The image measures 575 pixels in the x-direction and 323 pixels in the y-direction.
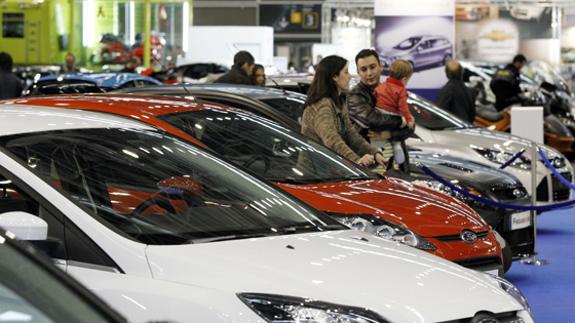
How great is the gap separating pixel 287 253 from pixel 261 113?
5170 mm

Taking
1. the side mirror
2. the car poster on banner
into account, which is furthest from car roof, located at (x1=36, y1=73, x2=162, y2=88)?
the side mirror

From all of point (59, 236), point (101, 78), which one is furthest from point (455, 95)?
point (59, 236)

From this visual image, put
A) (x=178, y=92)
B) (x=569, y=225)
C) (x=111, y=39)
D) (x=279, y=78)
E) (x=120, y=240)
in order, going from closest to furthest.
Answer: (x=120, y=240) < (x=178, y=92) < (x=279, y=78) < (x=569, y=225) < (x=111, y=39)

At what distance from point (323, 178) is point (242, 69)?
707 centimetres

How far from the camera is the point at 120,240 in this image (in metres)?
4.37

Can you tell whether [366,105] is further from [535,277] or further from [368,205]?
[368,205]

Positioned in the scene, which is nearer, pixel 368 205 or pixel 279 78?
pixel 368 205

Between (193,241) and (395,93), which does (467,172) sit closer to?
(395,93)

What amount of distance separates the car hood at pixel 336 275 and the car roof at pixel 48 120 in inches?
35.4

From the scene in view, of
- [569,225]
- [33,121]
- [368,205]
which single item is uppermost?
[33,121]

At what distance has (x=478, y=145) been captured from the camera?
41.1 ft

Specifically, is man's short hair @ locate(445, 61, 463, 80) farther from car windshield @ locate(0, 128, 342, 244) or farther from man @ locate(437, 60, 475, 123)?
car windshield @ locate(0, 128, 342, 244)

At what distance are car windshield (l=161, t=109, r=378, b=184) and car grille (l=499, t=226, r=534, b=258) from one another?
93.5 inches

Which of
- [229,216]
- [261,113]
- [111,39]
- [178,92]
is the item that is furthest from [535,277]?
[111,39]
